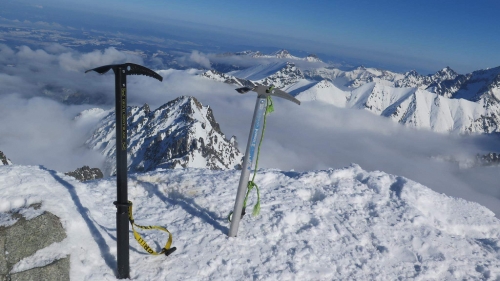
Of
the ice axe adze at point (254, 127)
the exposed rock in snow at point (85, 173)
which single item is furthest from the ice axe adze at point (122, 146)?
the exposed rock in snow at point (85, 173)

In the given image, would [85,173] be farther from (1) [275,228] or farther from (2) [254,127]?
(2) [254,127]

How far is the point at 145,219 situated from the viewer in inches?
352

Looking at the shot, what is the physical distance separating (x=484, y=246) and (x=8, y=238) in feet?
37.5

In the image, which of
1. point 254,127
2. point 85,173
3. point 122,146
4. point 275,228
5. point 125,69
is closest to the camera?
point 125,69

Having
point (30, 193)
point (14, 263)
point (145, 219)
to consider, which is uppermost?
point (30, 193)

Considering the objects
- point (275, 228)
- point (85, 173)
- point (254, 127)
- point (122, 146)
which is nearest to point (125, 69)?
point (122, 146)

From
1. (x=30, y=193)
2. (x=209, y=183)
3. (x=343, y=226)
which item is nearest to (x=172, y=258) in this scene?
(x=30, y=193)

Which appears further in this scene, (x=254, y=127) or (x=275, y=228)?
(x=275, y=228)

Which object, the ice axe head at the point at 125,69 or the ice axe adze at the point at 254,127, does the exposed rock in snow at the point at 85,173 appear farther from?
the ice axe head at the point at 125,69

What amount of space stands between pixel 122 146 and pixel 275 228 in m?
4.85

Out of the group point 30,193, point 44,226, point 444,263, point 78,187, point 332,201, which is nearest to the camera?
point 44,226

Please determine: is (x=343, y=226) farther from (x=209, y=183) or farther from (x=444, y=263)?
(x=209, y=183)

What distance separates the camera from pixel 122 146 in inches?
218

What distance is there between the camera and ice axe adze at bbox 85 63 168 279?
208 inches
